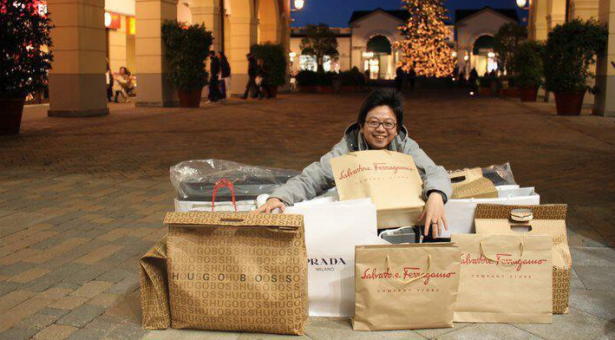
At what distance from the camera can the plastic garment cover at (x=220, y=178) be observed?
148 inches

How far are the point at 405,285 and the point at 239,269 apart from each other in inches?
30.9

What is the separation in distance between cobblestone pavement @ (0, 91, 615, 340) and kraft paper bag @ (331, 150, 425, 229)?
0.60 m

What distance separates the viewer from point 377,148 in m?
3.97

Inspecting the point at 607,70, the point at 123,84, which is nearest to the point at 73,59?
the point at 123,84

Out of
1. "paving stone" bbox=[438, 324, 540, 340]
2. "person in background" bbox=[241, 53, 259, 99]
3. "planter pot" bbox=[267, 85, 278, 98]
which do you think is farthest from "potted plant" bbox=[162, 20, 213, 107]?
"paving stone" bbox=[438, 324, 540, 340]

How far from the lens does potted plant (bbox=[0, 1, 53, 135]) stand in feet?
39.1

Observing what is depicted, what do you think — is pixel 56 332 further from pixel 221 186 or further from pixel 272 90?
pixel 272 90

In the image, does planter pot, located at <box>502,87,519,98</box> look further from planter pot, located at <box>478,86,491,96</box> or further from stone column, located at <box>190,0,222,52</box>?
stone column, located at <box>190,0,222,52</box>

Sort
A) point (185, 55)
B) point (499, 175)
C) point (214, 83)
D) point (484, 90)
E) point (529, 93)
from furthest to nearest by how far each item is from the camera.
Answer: point (484, 90) < point (529, 93) < point (214, 83) < point (185, 55) < point (499, 175)

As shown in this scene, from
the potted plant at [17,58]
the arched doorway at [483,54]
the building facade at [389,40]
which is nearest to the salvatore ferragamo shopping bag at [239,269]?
the potted plant at [17,58]

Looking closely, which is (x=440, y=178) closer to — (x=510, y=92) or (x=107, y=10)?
(x=107, y=10)

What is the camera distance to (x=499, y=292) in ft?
11.1

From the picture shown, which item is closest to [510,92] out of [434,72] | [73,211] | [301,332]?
[434,72]

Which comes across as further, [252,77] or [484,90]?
[484,90]
